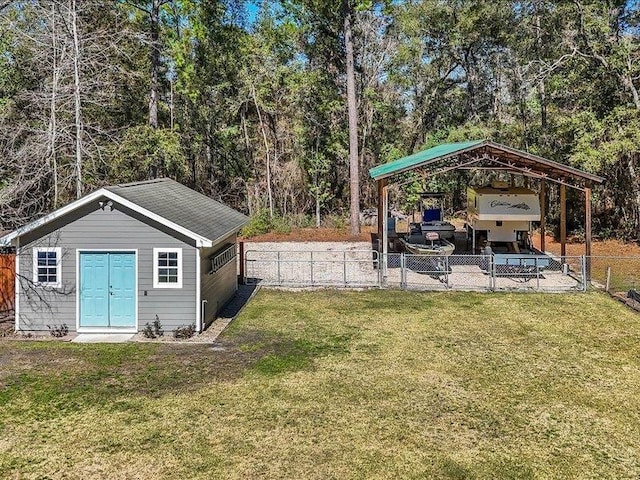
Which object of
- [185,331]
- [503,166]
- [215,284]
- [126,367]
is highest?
[503,166]

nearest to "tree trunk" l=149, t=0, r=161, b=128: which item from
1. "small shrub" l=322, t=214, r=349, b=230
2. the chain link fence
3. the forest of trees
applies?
the forest of trees

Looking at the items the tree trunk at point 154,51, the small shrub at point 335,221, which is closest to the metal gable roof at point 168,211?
the tree trunk at point 154,51

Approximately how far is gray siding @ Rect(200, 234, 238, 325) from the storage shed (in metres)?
0.17

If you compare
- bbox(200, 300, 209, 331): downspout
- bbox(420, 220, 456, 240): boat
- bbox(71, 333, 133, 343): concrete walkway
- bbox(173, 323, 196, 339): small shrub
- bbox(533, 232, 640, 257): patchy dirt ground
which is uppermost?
bbox(420, 220, 456, 240): boat

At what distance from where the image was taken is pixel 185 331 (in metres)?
11.0

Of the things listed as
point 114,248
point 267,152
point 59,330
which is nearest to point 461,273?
point 114,248

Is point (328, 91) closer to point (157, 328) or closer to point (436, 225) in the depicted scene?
point (436, 225)

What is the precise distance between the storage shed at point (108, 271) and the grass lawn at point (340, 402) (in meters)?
0.89

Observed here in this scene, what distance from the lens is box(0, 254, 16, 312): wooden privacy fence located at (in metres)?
11.9

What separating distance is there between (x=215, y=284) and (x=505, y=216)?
10189mm

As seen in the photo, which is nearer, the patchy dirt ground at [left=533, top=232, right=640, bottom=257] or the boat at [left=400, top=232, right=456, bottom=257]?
the boat at [left=400, top=232, right=456, bottom=257]

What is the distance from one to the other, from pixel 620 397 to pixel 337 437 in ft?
14.5

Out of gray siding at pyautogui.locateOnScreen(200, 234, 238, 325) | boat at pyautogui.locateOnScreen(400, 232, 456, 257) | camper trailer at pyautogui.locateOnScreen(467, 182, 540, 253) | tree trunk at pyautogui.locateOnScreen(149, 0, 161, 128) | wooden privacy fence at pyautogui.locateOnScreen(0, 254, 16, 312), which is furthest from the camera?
tree trunk at pyautogui.locateOnScreen(149, 0, 161, 128)

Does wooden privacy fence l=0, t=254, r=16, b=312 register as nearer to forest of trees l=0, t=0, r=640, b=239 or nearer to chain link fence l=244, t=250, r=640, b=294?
chain link fence l=244, t=250, r=640, b=294
